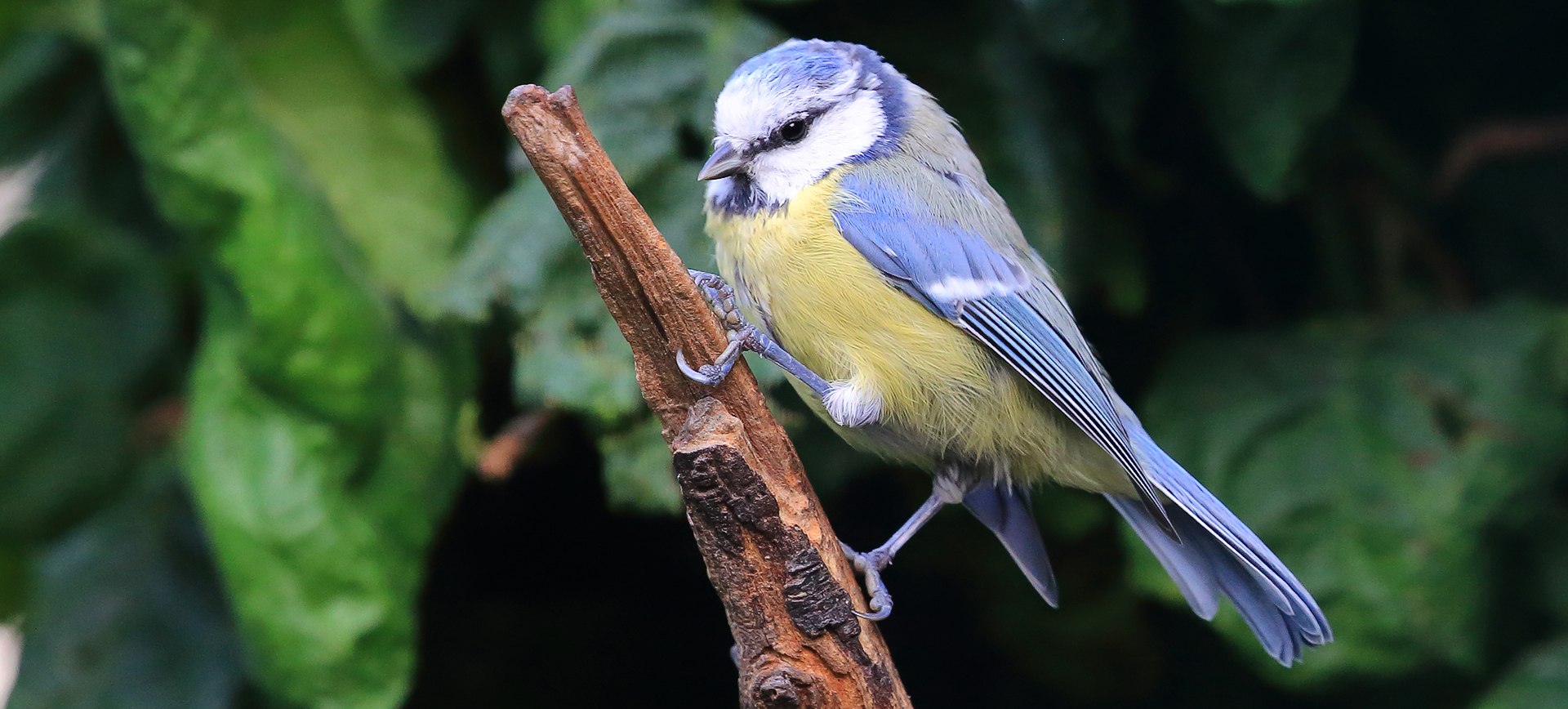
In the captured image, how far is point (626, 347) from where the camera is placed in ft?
5.13

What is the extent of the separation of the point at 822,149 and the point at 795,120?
0.05 meters

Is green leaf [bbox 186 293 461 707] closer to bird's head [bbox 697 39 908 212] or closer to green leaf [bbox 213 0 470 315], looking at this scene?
green leaf [bbox 213 0 470 315]

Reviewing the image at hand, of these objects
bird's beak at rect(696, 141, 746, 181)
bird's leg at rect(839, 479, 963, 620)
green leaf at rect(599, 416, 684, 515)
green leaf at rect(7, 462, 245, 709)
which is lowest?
green leaf at rect(7, 462, 245, 709)

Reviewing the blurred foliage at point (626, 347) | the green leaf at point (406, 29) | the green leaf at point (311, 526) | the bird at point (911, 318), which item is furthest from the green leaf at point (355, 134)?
the bird at point (911, 318)

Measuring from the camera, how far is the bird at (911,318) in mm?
1278

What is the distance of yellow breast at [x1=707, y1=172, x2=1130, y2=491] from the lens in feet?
4.19

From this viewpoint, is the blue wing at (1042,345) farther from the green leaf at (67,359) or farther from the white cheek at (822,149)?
the green leaf at (67,359)

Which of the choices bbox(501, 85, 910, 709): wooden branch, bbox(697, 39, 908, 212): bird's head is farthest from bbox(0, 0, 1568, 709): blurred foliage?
bbox(501, 85, 910, 709): wooden branch

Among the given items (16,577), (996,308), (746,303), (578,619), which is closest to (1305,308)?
(996,308)

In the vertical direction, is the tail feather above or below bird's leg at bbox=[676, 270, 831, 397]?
below

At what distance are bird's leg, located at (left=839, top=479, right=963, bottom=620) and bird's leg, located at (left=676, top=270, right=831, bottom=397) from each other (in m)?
0.18

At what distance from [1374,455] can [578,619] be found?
1.27 meters

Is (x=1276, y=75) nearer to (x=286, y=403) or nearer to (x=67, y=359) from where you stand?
(x=286, y=403)

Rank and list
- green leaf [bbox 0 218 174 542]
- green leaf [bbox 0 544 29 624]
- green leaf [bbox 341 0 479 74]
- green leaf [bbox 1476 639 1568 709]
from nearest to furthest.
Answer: green leaf [bbox 1476 639 1568 709], green leaf [bbox 341 0 479 74], green leaf [bbox 0 218 174 542], green leaf [bbox 0 544 29 624]
